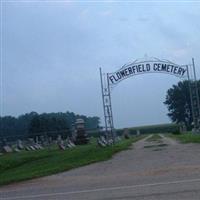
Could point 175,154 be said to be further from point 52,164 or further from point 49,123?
point 49,123

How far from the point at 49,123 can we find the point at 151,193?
62.2 meters

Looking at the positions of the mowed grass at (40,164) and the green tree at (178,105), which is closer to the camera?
the mowed grass at (40,164)

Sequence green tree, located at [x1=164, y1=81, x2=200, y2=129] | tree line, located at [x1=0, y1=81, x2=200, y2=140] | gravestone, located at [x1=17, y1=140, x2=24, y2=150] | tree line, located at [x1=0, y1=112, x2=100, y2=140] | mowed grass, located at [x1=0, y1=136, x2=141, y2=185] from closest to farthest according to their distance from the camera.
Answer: mowed grass, located at [x1=0, y1=136, x2=141, y2=185] < gravestone, located at [x1=17, y1=140, x2=24, y2=150] < tree line, located at [x1=0, y1=112, x2=100, y2=140] < tree line, located at [x1=0, y1=81, x2=200, y2=140] < green tree, located at [x1=164, y1=81, x2=200, y2=129]


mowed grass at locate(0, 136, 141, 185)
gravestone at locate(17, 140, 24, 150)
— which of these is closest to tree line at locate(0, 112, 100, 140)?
gravestone at locate(17, 140, 24, 150)

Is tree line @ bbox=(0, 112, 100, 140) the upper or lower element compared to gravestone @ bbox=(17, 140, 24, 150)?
upper

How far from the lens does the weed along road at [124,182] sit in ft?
36.1

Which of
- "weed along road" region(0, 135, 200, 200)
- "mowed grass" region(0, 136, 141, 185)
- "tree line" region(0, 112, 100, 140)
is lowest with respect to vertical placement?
"weed along road" region(0, 135, 200, 200)

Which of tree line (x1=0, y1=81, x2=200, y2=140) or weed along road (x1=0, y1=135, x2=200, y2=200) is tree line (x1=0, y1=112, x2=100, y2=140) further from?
weed along road (x1=0, y1=135, x2=200, y2=200)

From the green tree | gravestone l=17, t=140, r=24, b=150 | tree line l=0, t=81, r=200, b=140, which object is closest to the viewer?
gravestone l=17, t=140, r=24, b=150

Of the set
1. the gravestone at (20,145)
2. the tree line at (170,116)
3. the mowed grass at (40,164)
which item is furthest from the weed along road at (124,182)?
the tree line at (170,116)

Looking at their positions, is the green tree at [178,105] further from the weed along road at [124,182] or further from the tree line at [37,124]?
the weed along road at [124,182]

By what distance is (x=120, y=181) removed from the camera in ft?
45.0

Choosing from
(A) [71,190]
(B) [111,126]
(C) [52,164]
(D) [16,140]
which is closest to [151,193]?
(A) [71,190]

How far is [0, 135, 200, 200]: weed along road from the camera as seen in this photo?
36.1 feet
